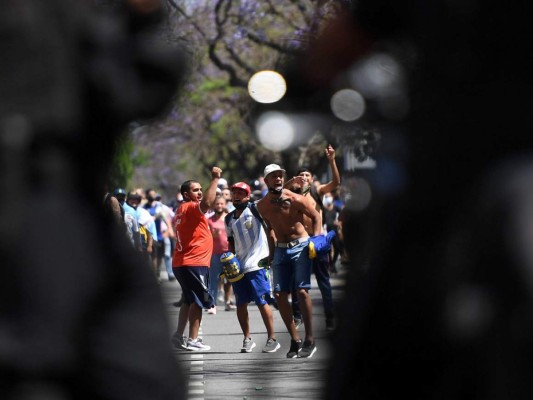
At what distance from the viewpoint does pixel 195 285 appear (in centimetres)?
1316

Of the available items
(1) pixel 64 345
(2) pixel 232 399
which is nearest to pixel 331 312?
(1) pixel 64 345

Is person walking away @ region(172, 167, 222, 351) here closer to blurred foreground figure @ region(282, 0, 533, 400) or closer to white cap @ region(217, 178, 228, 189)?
white cap @ region(217, 178, 228, 189)

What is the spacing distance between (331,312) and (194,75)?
453mm

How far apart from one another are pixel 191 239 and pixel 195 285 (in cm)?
67

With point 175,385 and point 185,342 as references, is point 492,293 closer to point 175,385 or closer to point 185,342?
point 175,385

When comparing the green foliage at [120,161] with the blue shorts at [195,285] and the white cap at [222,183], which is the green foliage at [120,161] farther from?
the white cap at [222,183]

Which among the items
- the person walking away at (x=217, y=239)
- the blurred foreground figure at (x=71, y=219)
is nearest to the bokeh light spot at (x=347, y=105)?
the blurred foreground figure at (x=71, y=219)

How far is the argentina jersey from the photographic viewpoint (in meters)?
12.5

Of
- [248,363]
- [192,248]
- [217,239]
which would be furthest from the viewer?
[217,239]

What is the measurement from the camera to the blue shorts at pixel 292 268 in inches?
475

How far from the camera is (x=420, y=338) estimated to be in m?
1.46

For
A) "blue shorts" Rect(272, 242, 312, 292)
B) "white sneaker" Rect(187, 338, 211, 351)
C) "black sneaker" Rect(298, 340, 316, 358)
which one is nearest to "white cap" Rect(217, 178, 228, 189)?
"white sneaker" Rect(187, 338, 211, 351)

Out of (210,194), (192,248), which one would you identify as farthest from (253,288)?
(192,248)

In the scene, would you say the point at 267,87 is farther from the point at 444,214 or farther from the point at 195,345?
the point at 195,345
